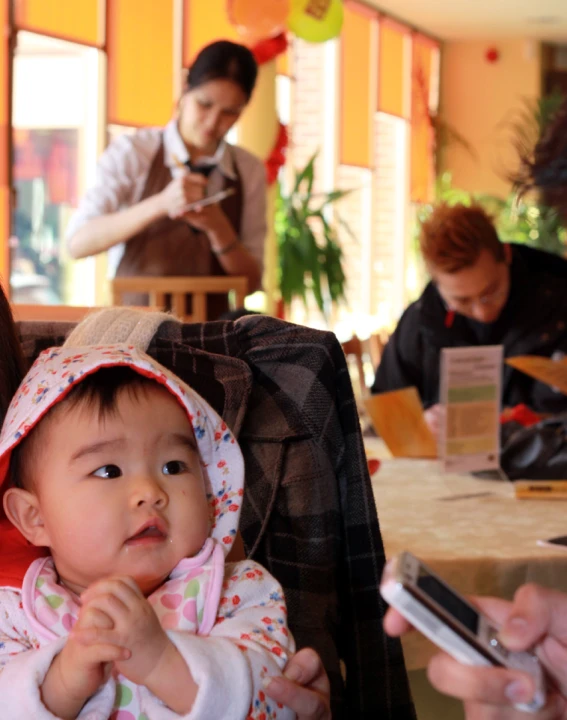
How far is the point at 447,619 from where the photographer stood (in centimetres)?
69

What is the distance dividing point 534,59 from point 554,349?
33.6 ft

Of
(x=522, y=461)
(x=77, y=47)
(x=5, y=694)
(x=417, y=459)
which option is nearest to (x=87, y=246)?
(x=417, y=459)

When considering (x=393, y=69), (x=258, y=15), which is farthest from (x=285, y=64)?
(x=258, y=15)

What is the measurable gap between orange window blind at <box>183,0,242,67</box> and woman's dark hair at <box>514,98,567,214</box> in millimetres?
3855

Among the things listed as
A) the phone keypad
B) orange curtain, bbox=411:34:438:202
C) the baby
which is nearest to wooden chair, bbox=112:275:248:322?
the baby

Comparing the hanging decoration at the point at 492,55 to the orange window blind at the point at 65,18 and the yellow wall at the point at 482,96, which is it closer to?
the yellow wall at the point at 482,96

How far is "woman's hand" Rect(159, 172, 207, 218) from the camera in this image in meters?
3.04

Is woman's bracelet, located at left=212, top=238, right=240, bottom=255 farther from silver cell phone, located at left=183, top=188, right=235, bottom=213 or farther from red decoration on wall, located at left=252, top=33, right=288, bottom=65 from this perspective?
red decoration on wall, located at left=252, top=33, right=288, bottom=65

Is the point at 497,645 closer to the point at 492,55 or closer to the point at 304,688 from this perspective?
the point at 304,688

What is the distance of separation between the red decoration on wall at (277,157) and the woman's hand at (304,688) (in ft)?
19.8

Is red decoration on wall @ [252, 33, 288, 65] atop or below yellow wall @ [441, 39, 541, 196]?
below

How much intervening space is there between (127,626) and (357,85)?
10.0 metres

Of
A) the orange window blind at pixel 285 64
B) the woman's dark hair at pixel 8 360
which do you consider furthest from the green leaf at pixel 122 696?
the orange window blind at pixel 285 64

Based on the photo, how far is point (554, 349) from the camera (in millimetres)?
2977
